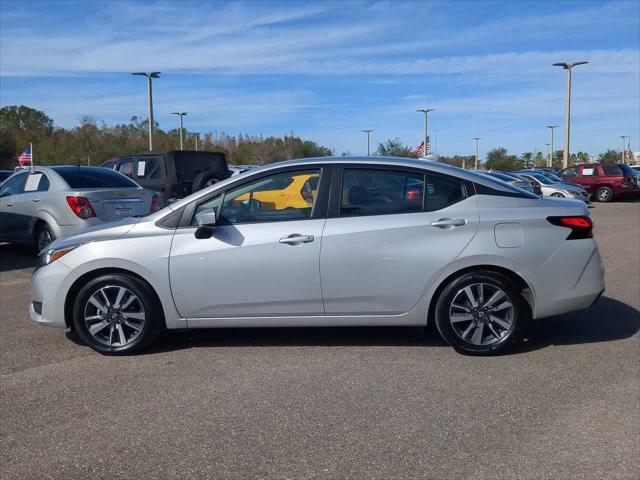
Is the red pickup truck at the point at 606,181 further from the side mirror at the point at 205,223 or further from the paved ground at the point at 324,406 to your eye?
the side mirror at the point at 205,223

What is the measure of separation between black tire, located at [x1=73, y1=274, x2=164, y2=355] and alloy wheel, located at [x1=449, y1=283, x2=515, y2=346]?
8.00 ft

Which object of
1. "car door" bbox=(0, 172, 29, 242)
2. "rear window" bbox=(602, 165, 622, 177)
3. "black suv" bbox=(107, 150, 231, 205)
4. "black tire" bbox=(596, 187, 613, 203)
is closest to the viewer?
"car door" bbox=(0, 172, 29, 242)

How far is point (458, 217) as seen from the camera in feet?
17.2

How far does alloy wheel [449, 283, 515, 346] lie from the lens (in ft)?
17.1

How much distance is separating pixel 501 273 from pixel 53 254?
374 cm

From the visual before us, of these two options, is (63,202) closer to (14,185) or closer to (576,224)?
(14,185)

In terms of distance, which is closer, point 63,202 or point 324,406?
point 324,406

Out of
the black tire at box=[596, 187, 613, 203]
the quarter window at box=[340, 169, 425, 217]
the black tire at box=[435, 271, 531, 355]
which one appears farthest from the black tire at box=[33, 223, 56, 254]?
the black tire at box=[596, 187, 613, 203]

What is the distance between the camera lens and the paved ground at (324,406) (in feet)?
11.5

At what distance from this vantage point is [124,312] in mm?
5391

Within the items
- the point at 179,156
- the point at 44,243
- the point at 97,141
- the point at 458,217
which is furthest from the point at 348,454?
the point at 97,141

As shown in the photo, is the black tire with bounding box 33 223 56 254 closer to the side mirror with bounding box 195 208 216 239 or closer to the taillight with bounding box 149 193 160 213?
the taillight with bounding box 149 193 160 213

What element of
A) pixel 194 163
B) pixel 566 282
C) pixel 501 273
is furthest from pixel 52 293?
pixel 194 163

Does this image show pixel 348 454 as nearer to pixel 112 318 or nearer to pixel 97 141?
pixel 112 318
